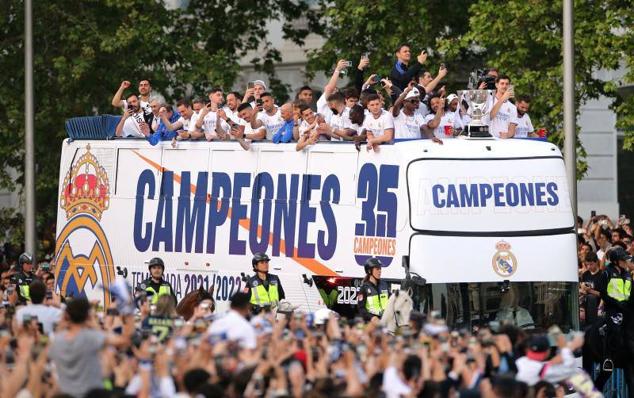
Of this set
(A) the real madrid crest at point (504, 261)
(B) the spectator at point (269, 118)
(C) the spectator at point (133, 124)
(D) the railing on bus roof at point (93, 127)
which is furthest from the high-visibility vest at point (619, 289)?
(D) the railing on bus roof at point (93, 127)

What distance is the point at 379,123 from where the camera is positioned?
2073cm

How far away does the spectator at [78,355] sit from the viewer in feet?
44.7

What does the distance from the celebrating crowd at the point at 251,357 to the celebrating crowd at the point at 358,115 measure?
13.6 ft

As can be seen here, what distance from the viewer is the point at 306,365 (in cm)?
1425

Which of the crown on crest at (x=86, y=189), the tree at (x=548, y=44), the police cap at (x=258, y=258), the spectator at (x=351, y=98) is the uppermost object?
the tree at (x=548, y=44)

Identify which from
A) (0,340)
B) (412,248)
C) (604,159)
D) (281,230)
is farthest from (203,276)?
(604,159)

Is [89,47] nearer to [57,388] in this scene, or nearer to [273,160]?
[273,160]

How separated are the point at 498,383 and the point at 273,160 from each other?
976cm

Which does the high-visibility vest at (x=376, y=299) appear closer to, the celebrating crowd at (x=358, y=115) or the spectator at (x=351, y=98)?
the celebrating crowd at (x=358, y=115)

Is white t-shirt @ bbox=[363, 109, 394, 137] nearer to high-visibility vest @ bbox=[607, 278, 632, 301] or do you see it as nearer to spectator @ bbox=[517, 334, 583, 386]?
high-visibility vest @ bbox=[607, 278, 632, 301]

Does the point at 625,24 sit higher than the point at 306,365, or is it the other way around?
the point at 625,24

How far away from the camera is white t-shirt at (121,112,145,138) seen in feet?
81.9

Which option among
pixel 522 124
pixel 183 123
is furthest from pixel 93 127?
pixel 522 124

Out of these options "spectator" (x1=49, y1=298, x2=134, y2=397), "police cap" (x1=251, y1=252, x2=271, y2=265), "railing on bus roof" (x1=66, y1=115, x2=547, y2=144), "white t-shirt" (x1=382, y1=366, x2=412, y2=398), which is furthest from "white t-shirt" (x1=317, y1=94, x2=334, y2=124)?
"white t-shirt" (x1=382, y1=366, x2=412, y2=398)
